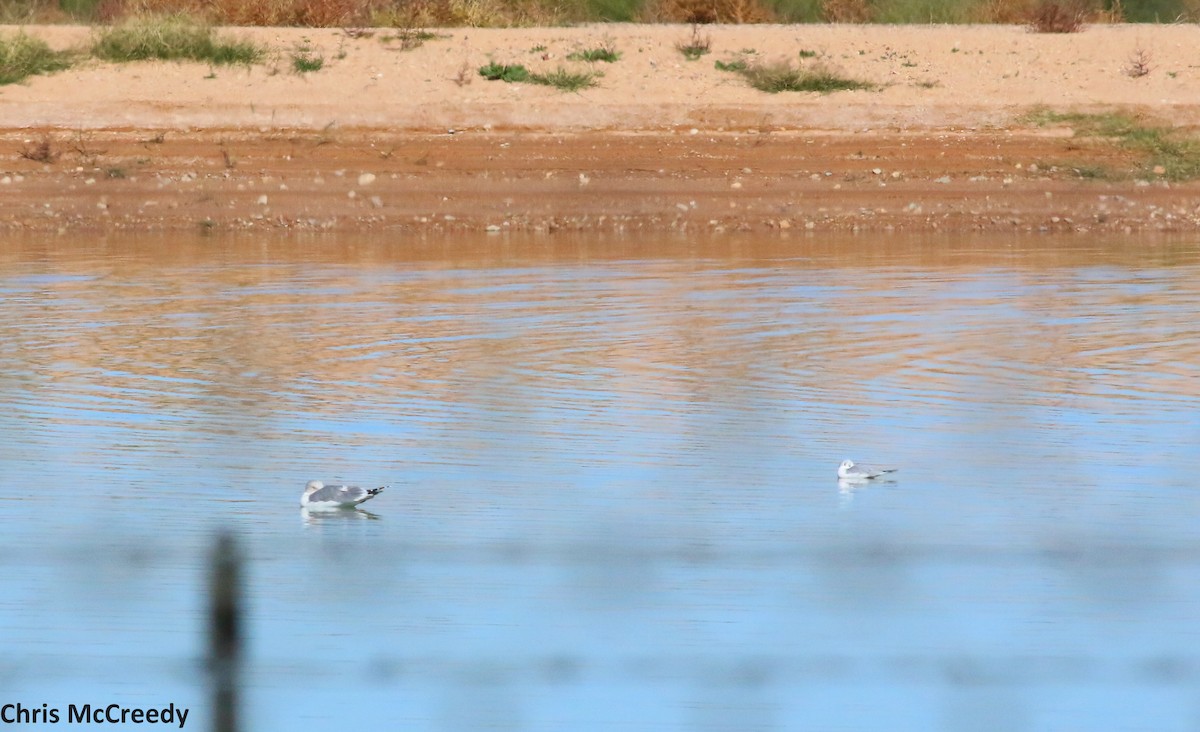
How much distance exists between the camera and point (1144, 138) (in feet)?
83.4

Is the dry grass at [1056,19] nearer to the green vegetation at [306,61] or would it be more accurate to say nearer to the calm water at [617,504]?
the green vegetation at [306,61]

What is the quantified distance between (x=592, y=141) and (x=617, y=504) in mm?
16403

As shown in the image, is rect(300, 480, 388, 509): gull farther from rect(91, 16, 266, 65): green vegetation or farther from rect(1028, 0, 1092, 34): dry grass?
rect(1028, 0, 1092, 34): dry grass

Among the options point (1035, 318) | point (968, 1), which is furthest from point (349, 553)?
point (968, 1)

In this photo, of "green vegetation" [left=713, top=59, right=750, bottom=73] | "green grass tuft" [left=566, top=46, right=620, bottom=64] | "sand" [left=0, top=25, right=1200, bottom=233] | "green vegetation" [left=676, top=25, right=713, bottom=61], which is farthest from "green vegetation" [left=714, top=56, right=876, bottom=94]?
"green grass tuft" [left=566, top=46, right=620, bottom=64]

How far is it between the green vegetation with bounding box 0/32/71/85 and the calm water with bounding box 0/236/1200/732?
934 cm

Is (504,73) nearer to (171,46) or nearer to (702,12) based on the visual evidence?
(171,46)

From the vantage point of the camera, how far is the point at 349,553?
8.33 meters

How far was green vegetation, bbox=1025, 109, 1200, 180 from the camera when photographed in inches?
979

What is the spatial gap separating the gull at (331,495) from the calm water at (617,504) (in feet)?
0.22

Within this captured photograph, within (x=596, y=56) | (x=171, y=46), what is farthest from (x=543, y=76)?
(x=171, y=46)

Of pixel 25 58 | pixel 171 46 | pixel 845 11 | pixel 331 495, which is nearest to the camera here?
pixel 331 495

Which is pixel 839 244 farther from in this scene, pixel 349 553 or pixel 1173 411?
pixel 349 553

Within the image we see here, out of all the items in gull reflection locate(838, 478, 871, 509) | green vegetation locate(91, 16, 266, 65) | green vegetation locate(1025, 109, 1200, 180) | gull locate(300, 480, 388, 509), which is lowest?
green vegetation locate(1025, 109, 1200, 180)
